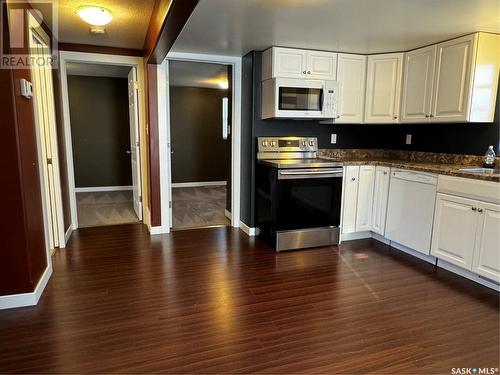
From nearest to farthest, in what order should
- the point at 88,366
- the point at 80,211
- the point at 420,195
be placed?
1. the point at 88,366
2. the point at 420,195
3. the point at 80,211

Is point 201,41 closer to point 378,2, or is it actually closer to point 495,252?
point 378,2

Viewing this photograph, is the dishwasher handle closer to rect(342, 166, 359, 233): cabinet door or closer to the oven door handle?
rect(342, 166, 359, 233): cabinet door

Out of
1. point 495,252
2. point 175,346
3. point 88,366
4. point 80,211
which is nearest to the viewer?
point 88,366

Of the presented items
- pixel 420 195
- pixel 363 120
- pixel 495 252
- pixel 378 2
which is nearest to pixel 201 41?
pixel 378 2

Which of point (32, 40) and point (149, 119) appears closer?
point (32, 40)

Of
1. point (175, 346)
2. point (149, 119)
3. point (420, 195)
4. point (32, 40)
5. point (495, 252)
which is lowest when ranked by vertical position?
point (175, 346)

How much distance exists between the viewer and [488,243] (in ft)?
8.68

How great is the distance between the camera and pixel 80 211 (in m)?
5.22

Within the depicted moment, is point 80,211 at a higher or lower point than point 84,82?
lower

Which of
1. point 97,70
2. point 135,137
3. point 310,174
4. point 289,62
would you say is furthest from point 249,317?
point 97,70

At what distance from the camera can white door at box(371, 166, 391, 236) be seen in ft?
12.1

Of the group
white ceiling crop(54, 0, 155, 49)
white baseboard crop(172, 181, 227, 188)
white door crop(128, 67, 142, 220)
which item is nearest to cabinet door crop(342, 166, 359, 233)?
white ceiling crop(54, 0, 155, 49)

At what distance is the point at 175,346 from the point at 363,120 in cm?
320

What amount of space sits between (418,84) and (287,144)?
154cm
